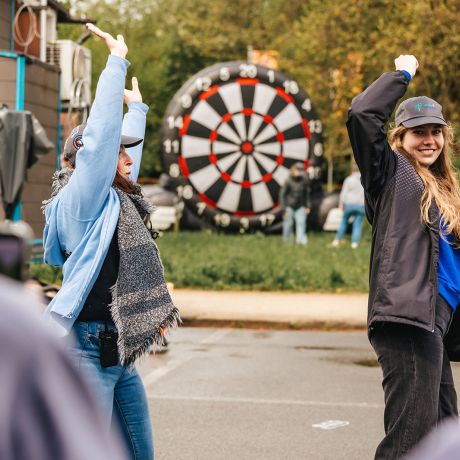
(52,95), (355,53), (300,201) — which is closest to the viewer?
(52,95)

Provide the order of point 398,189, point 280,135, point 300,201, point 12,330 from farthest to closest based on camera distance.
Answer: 1. point 280,135
2. point 300,201
3. point 398,189
4. point 12,330

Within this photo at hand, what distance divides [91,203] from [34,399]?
2.68 m

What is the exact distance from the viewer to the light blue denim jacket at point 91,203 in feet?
11.1

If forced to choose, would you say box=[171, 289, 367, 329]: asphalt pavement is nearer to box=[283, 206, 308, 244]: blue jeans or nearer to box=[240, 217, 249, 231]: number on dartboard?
box=[283, 206, 308, 244]: blue jeans

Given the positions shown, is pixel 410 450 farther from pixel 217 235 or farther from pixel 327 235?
pixel 327 235

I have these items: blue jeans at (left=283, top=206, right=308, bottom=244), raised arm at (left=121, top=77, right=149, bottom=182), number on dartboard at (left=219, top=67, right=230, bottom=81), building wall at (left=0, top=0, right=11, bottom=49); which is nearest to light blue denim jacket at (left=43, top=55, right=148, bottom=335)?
raised arm at (left=121, top=77, right=149, bottom=182)

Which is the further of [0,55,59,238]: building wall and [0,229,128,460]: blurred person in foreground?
[0,55,59,238]: building wall

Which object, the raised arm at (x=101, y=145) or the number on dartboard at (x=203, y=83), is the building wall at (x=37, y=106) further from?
the number on dartboard at (x=203, y=83)

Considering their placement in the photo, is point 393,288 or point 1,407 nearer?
point 1,407

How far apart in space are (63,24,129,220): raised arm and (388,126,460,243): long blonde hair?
113 cm

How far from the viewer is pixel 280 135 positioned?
861 inches

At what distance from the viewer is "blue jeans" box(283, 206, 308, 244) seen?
1992cm

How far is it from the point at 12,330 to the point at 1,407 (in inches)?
2.3

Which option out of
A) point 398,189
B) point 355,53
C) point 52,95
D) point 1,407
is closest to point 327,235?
point 355,53
